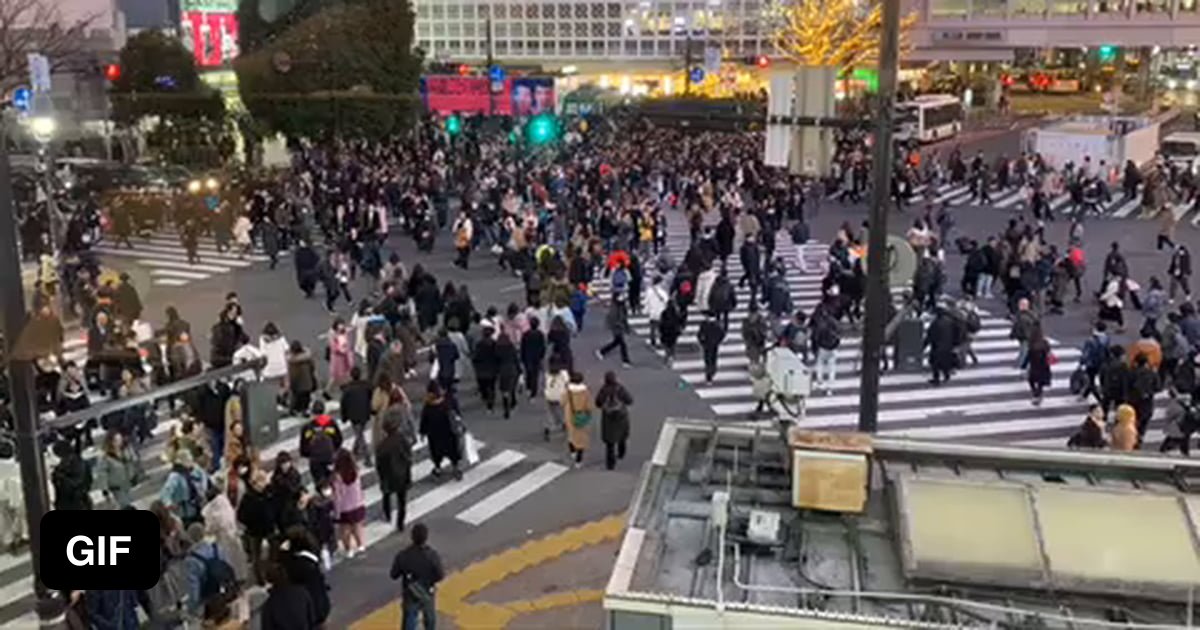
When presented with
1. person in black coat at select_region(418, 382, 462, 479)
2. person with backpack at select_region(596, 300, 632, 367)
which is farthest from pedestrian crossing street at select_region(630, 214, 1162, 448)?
person in black coat at select_region(418, 382, 462, 479)

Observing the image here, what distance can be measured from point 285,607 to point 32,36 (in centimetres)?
4204

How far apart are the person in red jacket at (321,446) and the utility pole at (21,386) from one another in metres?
4.49

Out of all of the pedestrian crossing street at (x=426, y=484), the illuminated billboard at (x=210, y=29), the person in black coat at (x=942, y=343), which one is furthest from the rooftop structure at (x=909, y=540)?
the illuminated billboard at (x=210, y=29)

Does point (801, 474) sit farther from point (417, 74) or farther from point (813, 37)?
point (813, 37)

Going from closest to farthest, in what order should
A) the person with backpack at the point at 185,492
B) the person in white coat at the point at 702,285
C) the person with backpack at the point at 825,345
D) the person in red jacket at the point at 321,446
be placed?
the person with backpack at the point at 185,492
the person in red jacket at the point at 321,446
the person with backpack at the point at 825,345
the person in white coat at the point at 702,285

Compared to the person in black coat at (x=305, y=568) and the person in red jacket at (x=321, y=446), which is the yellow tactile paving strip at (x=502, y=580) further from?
the person in red jacket at (x=321, y=446)

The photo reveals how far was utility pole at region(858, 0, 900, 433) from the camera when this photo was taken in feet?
28.3

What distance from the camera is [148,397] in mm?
10609

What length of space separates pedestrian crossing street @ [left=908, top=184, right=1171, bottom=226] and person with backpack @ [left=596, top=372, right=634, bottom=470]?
2323cm

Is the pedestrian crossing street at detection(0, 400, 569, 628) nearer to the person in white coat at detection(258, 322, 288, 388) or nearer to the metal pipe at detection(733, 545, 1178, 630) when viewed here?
the person in white coat at detection(258, 322, 288, 388)

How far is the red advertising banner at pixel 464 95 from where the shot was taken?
44000 millimetres

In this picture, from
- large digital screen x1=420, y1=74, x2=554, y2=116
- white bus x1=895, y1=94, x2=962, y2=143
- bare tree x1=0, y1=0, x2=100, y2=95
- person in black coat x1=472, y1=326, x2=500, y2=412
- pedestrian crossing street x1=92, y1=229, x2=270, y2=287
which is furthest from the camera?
white bus x1=895, y1=94, x2=962, y2=143

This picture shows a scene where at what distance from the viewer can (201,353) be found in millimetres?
19188

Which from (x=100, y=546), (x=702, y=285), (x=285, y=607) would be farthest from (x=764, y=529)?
(x=702, y=285)
